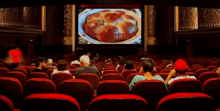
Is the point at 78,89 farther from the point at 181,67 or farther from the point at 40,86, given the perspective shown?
the point at 181,67

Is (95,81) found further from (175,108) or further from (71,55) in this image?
(71,55)

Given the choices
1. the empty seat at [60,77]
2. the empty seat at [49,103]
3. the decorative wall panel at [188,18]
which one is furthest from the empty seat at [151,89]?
the decorative wall panel at [188,18]

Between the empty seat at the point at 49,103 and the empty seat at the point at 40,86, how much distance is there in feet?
3.60

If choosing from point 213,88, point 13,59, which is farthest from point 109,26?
point 213,88

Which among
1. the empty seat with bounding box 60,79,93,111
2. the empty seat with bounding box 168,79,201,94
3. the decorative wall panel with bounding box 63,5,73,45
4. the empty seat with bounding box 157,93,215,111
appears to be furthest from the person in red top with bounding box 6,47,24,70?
the decorative wall panel with bounding box 63,5,73,45

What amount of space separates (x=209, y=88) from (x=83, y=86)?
1683mm

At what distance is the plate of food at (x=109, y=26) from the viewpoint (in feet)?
68.4

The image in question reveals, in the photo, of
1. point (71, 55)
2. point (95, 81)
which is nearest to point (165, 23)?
point (71, 55)

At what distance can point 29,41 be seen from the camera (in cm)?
1775

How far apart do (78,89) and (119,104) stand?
134 cm

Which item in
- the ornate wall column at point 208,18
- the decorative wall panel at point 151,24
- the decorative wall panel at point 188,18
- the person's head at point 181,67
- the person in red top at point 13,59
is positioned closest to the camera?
the person's head at point 181,67

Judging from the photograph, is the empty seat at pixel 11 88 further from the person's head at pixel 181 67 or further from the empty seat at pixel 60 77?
the person's head at pixel 181 67

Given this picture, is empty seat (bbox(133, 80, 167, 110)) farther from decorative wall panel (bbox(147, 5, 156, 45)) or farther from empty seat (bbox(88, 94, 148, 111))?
decorative wall panel (bbox(147, 5, 156, 45))

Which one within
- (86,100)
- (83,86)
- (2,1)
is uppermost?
(2,1)
